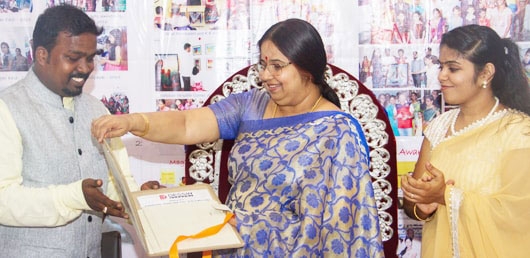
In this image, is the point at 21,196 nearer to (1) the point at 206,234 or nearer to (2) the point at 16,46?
(1) the point at 206,234

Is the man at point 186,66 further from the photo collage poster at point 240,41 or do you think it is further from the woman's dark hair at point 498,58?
the woman's dark hair at point 498,58

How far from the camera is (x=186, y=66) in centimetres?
310

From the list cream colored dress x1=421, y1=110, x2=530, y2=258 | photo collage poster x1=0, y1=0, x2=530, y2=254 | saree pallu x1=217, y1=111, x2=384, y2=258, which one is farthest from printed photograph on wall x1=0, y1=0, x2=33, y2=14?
cream colored dress x1=421, y1=110, x2=530, y2=258

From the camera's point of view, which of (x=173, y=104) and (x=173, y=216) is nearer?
(x=173, y=216)

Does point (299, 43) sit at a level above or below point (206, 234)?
above

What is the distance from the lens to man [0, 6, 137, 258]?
2168mm

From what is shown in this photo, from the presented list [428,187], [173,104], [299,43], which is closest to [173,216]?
[299,43]

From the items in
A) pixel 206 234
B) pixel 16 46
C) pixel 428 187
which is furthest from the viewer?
pixel 16 46

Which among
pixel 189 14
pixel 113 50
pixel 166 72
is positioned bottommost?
pixel 166 72

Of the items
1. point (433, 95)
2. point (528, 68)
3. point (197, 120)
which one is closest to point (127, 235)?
point (197, 120)

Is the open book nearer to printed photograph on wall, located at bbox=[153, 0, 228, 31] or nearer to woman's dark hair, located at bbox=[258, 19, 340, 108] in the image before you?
woman's dark hair, located at bbox=[258, 19, 340, 108]

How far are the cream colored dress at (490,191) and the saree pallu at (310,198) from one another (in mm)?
307

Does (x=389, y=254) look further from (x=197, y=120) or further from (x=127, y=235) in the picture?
(x=127, y=235)

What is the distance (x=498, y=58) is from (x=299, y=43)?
2.48 feet
